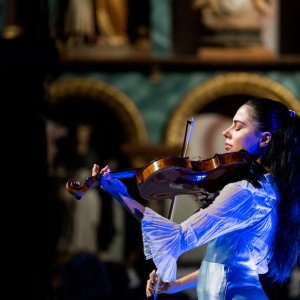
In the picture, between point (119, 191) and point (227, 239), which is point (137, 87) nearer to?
point (119, 191)

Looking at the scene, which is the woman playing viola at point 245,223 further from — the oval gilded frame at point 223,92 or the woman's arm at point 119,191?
the oval gilded frame at point 223,92

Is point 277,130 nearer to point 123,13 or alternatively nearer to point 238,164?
point 238,164

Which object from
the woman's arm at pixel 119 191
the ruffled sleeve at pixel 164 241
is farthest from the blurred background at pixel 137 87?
the ruffled sleeve at pixel 164 241

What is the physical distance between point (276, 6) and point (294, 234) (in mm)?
8992

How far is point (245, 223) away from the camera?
11.9 feet

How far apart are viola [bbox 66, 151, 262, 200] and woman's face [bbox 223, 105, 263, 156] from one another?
4cm

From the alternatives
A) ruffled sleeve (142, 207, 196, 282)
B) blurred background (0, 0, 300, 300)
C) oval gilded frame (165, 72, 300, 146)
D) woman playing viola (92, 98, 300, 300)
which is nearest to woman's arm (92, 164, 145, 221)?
woman playing viola (92, 98, 300, 300)

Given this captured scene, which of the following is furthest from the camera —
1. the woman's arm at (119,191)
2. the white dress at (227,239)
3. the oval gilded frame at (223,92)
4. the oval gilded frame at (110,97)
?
the oval gilded frame at (110,97)

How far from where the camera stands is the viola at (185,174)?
3639mm

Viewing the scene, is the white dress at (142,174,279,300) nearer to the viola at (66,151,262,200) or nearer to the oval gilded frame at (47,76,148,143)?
the viola at (66,151,262,200)

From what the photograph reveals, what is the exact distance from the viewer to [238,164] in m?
3.66

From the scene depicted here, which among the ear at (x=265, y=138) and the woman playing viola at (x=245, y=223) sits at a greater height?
the ear at (x=265, y=138)

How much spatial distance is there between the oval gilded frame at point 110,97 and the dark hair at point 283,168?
7930mm

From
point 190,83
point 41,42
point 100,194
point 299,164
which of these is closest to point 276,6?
point 190,83
